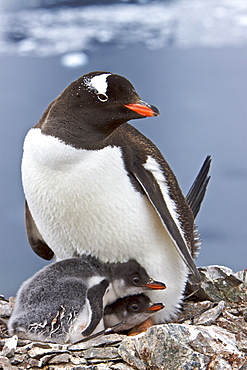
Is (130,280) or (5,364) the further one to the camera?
(130,280)

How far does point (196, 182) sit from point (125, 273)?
113 cm

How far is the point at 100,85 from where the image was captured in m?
3.18

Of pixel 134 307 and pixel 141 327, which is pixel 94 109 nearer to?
pixel 134 307

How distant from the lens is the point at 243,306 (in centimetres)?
401

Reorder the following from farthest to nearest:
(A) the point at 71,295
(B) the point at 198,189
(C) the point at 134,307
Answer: (B) the point at 198,189 < (C) the point at 134,307 < (A) the point at 71,295

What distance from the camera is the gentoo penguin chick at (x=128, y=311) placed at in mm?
3500

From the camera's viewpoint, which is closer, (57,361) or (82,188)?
(57,361)

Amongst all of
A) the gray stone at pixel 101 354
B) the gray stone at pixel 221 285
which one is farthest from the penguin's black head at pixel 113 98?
the gray stone at pixel 221 285

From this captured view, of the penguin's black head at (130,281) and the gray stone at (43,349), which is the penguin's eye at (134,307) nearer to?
the penguin's black head at (130,281)

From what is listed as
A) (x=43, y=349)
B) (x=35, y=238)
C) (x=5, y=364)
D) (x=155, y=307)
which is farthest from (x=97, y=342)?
(x=35, y=238)

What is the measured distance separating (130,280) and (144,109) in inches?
36.2

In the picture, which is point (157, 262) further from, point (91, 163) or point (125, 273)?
point (91, 163)

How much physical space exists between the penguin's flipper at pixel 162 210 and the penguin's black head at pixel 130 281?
205mm

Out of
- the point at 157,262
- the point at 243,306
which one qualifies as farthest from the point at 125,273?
the point at 243,306
